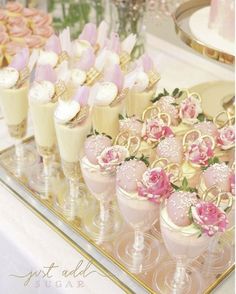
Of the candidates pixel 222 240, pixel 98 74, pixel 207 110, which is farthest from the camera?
pixel 207 110

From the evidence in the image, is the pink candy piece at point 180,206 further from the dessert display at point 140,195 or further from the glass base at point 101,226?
the glass base at point 101,226

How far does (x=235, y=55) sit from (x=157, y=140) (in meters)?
0.39

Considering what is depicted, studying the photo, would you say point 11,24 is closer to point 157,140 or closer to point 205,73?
point 205,73

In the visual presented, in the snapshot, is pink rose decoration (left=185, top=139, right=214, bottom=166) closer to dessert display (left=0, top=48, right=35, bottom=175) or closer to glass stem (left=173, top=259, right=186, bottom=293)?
glass stem (left=173, top=259, right=186, bottom=293)

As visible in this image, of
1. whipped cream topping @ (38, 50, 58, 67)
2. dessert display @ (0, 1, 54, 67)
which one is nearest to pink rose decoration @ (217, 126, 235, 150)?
whipped cream topping @ (38, 50, 58, 67)

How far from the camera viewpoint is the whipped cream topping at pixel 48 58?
4.38 feet

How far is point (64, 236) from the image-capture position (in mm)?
1172

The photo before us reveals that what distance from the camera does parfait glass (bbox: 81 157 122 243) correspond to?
108 cm

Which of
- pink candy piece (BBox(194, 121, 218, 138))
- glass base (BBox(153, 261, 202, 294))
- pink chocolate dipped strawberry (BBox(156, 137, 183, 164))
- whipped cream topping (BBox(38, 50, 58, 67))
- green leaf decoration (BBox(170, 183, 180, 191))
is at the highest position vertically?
whipped cream topping (BBox(38, 50, 58, 67))

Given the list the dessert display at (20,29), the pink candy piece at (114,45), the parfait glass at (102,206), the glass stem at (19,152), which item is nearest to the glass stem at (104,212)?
the parfait glass at (102,206)

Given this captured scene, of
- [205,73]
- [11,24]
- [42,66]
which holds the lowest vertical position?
[205,73]

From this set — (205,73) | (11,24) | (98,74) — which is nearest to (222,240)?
(98,74)

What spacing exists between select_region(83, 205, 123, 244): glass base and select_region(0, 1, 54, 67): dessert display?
2.05ft

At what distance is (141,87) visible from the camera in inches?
50.6
